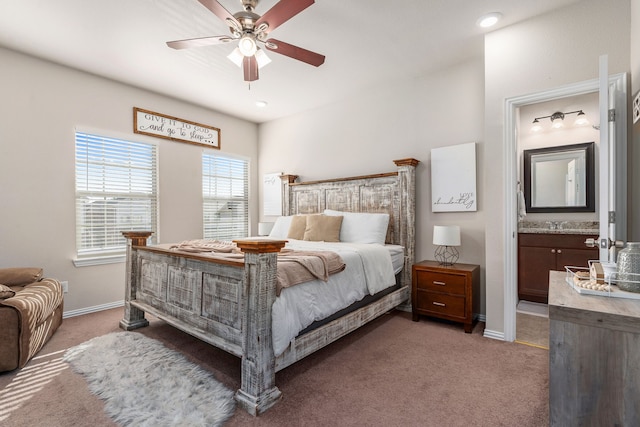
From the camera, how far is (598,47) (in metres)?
2.30

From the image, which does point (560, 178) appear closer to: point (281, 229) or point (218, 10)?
point (281, 229)

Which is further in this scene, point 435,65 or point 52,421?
point 435,65

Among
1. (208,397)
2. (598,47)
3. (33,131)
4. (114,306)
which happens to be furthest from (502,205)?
(33,131)

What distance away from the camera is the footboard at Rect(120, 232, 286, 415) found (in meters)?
1.74

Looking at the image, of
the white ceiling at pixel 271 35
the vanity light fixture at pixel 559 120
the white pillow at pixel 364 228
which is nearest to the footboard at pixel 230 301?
the white pillow at pixel 364 228

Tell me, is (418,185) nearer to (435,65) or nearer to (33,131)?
(435,65)

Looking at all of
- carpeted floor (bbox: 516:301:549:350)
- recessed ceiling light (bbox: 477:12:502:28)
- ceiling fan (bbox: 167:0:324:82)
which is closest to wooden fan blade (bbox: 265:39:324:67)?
ceiling fan (bbox: 167:0:324:82)

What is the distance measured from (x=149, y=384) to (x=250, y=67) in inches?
96.5

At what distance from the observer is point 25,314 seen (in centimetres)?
220

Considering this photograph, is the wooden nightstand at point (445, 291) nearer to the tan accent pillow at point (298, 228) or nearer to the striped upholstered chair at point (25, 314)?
the tan accent pillow at point (298, 228)

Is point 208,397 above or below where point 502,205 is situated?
below

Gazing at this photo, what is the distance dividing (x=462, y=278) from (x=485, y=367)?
2.78ft

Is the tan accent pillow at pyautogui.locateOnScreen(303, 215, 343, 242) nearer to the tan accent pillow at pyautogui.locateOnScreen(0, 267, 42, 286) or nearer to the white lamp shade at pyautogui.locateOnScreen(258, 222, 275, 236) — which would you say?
the white lamp shade at pyautogui.locateOnScreen(258, 222, 275, 236)

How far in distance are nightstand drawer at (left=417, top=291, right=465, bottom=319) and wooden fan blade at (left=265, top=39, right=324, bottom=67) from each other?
95.3 inches
